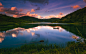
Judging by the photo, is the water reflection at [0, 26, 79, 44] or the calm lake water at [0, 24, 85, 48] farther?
the water reflection at [0, 26, 79, 44]

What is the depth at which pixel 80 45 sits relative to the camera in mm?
10477

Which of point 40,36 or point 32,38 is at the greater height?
point 32,38

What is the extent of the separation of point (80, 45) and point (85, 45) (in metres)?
0.78

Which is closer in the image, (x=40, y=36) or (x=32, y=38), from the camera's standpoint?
(x=32, y=38)

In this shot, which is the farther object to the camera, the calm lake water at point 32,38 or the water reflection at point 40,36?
the water reflection at point 40,36

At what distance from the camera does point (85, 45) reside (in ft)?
32.6
